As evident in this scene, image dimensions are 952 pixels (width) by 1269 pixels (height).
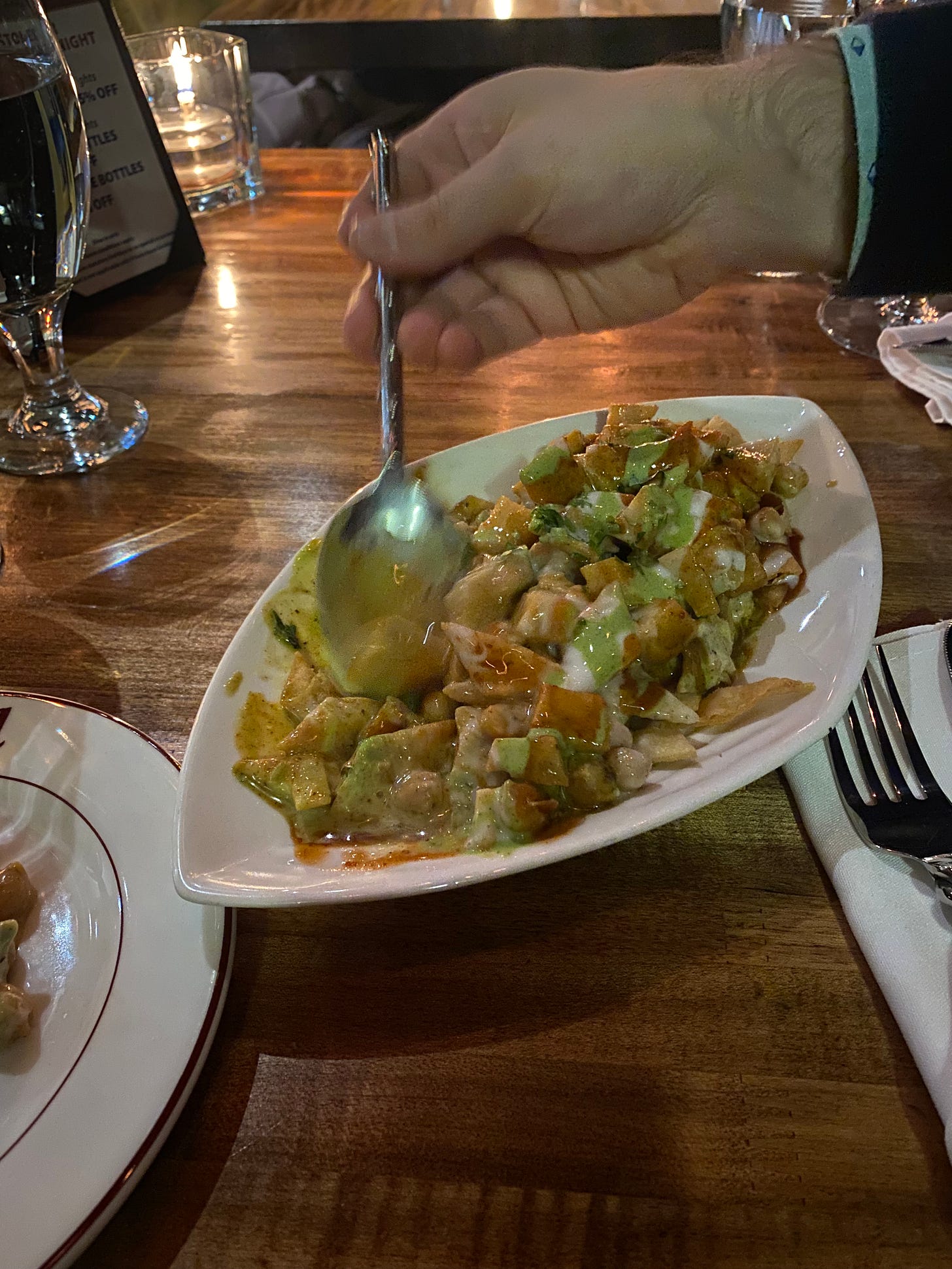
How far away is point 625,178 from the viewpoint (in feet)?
4.38

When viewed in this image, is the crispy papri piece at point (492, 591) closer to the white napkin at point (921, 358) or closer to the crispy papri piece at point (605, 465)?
the crispy papri piece at point (605, 465)

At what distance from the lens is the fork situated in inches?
33.6

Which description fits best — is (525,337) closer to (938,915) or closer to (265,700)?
(265,700)

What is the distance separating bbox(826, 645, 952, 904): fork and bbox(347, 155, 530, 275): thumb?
33.0 inches

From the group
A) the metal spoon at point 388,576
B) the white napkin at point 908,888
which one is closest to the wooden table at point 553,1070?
the white napkin at point 908,888

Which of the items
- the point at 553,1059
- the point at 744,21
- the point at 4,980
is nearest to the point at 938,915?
the point at 553,1059

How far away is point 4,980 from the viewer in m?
0.81

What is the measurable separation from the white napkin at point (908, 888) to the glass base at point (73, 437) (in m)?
1.35

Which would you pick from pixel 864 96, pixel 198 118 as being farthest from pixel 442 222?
pixel 198 118

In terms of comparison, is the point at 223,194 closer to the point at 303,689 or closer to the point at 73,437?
the point at 73,437

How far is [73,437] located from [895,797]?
5.05 ft

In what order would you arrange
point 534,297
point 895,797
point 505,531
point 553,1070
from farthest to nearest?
point 534,297 < point 505,531 < point 895,797 < point 553,1070

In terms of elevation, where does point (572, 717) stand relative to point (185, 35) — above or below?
below

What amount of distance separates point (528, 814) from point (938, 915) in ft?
1.26
